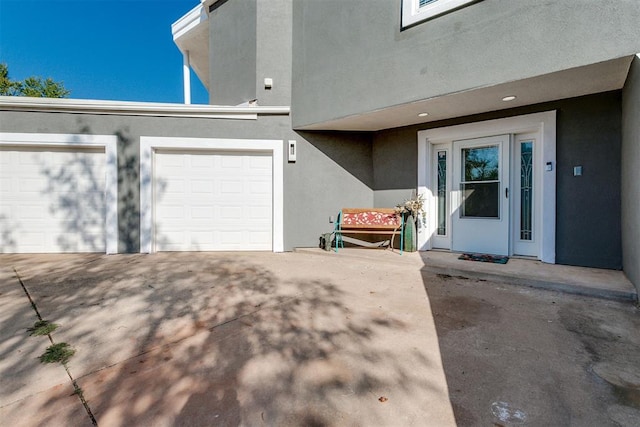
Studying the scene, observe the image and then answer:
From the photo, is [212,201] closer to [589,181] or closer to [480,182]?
[480,182]

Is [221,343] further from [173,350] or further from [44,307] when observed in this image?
[44,307]

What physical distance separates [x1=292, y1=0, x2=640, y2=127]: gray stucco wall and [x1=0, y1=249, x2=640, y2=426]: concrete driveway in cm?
276

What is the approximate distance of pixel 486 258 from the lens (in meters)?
5.18

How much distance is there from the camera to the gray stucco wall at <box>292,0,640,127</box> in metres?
3.45

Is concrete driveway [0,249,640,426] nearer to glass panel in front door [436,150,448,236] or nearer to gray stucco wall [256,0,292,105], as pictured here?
glass panel in front door [436,150,448,236]

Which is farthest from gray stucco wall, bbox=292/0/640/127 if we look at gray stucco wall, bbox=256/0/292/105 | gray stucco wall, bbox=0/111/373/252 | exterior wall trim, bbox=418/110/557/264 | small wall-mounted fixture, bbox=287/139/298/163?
exterior wall trim, bbox=418/110/557/264

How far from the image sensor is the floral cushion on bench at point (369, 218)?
6.26 m

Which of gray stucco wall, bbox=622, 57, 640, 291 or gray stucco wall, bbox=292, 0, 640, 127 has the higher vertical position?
gray stucco wall, bbox=292, 0, 640, 127

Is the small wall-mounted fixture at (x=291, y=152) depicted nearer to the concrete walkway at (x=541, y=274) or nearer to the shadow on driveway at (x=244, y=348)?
the concrete walkway at (x=541, y=274)

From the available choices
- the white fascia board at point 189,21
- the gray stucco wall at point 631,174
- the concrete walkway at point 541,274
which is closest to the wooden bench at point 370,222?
the concrete walkway at point 541,274

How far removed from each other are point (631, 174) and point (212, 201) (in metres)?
6.30

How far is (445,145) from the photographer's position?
6141 mm

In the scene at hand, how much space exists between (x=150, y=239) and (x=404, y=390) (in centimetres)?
561

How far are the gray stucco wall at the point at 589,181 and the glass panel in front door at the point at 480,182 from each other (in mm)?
839
